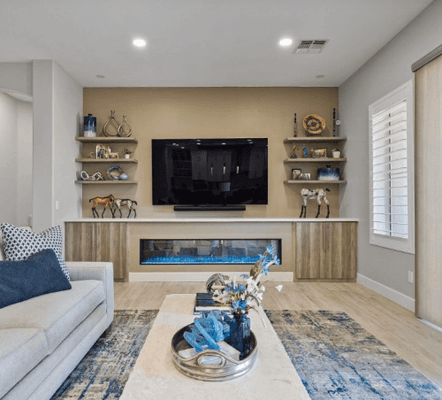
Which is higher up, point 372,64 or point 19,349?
point 372,64

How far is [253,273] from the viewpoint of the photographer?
183cm

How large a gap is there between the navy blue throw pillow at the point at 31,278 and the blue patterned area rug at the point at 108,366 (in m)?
0.53

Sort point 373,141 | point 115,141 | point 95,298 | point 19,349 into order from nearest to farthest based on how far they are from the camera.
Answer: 1. point 19,349
2. point 95,298
3. point 373,141
4. point 115,141

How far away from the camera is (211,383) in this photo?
4.36 feet

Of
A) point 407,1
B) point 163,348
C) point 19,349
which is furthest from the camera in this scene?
point 407,1

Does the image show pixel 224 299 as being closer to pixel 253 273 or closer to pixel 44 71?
pixel 253 273

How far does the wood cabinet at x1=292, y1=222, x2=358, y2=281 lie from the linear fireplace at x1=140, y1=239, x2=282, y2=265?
423 mm

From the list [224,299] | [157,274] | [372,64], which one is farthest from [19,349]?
[372,64]

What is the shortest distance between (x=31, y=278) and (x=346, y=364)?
83.3 inches

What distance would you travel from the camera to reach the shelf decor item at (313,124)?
523cm

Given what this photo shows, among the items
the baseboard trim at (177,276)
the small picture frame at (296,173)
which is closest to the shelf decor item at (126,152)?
the baseboard trim at (177,276)

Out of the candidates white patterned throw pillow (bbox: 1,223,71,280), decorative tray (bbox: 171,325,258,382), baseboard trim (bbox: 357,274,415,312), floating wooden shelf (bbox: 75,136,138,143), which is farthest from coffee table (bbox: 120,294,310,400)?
floating wooden shelf (bbox: 75,136,138,143)

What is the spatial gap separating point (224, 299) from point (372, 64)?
385 centimetres

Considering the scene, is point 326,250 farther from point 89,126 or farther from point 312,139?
point 89,126
